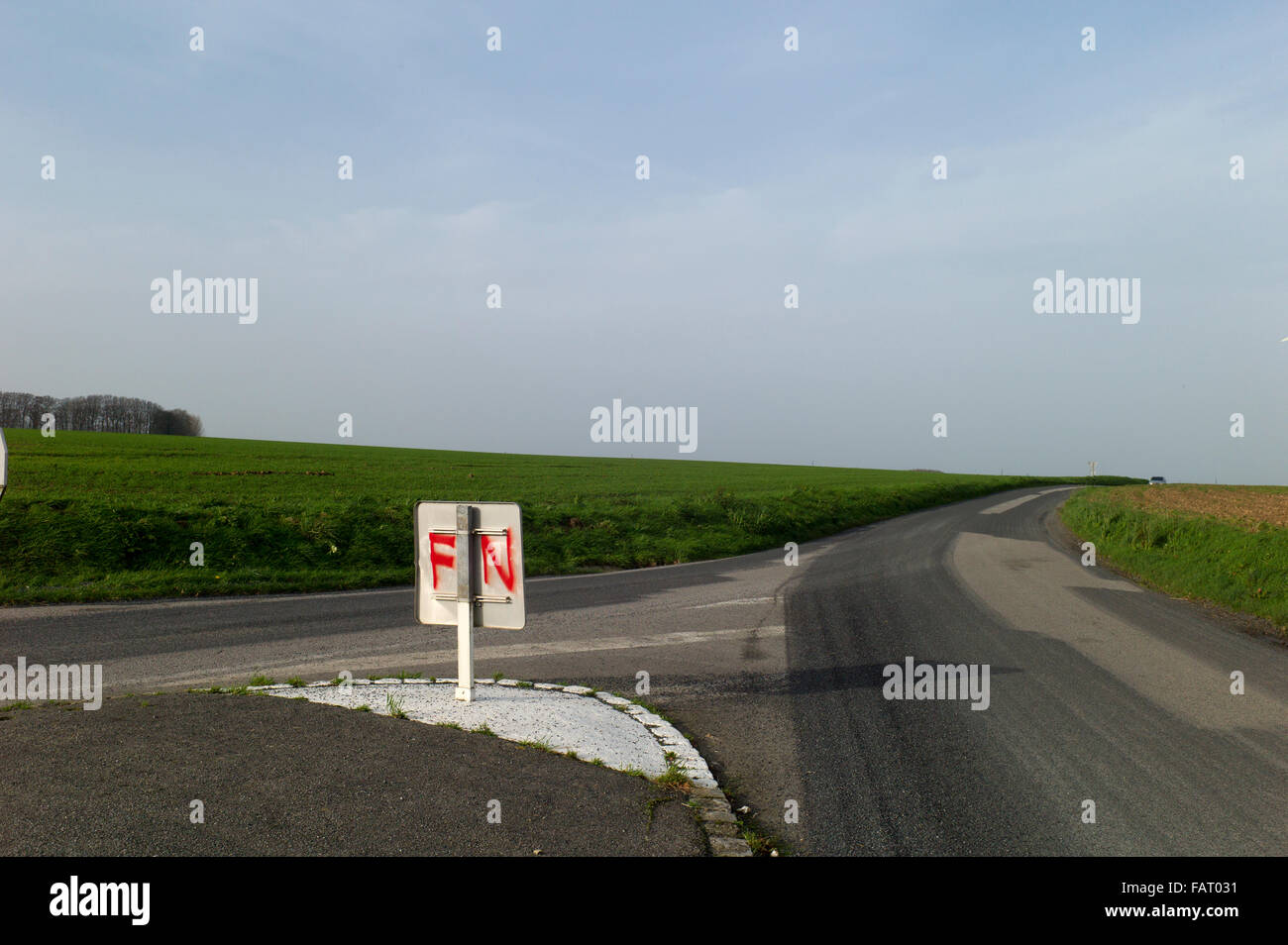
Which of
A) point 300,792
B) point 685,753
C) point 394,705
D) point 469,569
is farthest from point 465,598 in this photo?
point 300,792

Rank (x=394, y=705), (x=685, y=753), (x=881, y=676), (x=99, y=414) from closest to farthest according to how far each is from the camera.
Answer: (x=685, y=753)
(x=394, y=705)
(x=881, y=676)
(x=99, y=414)

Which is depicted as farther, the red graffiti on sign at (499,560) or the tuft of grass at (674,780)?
the red graffiti on sign at (499,560)

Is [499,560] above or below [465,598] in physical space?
above

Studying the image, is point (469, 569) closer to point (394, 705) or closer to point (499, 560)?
point (499, 560)

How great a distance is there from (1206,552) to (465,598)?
54.7 feet

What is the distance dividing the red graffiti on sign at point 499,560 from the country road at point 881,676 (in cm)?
187

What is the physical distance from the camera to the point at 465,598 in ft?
21.3

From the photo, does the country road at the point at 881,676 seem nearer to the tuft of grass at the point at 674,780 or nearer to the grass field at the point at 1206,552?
the tuft of grass at the point at 674,780

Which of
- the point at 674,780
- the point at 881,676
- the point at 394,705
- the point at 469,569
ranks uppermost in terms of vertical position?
the point at 469,569

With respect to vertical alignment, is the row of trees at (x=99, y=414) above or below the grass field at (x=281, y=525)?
above

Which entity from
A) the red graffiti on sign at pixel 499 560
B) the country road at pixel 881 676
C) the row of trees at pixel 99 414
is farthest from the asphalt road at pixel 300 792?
the row of trees at pixel 99 414

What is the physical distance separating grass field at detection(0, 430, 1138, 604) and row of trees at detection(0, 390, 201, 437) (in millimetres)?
46295

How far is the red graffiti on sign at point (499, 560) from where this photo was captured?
6.46 metres
